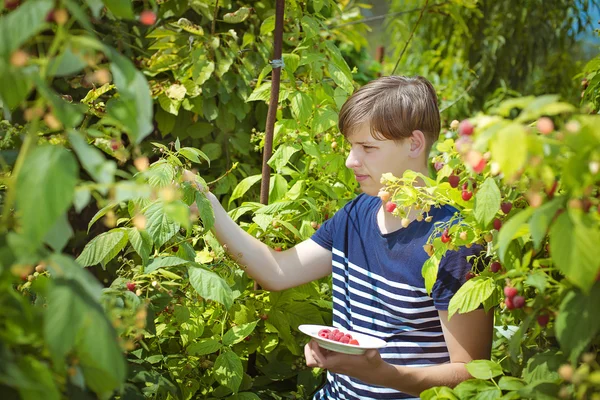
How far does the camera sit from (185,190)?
59.3 inches

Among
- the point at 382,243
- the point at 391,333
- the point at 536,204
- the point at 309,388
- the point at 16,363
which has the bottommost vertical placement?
the point at 309,388

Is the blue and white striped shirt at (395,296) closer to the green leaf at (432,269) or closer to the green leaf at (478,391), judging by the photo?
the green leaf at (432,269)

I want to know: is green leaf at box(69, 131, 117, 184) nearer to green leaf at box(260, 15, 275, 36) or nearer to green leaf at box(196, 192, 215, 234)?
green leaf at box(196, 192, 215, 234)

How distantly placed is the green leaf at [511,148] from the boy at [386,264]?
2.27 ft

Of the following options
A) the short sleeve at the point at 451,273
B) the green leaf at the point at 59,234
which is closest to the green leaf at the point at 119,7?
the green leaf at the point at 59,234

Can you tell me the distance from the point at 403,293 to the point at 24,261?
3.16ft

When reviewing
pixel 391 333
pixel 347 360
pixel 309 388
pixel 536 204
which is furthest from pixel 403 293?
pixel 536 204

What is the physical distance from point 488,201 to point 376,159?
494mm

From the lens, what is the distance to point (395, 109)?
1.58 meters

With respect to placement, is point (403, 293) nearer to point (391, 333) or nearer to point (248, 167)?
point (391, 333)

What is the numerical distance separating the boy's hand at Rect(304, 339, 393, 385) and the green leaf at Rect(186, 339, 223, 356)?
0.37 meters

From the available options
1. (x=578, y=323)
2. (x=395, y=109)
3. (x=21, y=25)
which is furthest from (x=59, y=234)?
(x=395, y=109)

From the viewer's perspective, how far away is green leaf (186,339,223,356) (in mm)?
1604

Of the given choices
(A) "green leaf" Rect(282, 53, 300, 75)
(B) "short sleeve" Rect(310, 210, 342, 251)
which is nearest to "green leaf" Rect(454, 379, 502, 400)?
(B) "short sleeve" Rect(310, 210, 342, 251)
